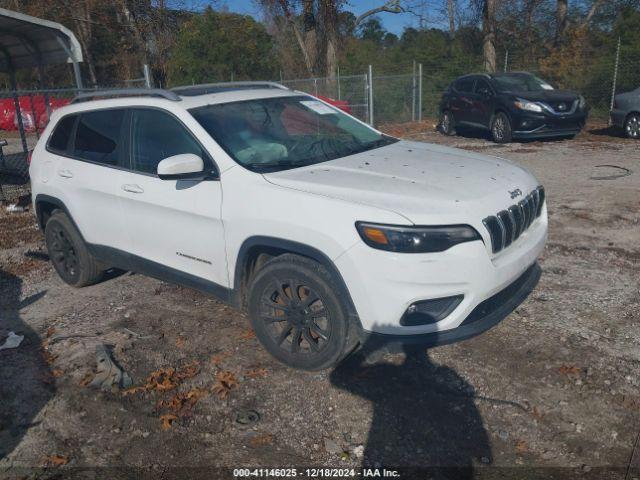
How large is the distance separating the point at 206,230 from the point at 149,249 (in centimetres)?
76

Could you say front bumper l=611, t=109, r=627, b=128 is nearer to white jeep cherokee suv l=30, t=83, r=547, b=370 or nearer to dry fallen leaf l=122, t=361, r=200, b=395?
white jeep cherokee suv l=30, t=83, r=547, b=370

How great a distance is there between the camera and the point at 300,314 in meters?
3.65

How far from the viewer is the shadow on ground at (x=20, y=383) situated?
344cm

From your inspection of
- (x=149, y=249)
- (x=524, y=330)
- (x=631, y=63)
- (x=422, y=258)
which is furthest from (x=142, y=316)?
(x=631, y=63)

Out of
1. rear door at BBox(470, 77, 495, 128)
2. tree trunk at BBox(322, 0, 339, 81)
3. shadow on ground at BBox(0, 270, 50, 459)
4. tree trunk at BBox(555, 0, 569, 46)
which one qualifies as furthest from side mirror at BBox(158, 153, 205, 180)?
tree trunk at BBox(322, 0, 339, 81)

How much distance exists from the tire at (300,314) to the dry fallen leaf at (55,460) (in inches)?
52.8

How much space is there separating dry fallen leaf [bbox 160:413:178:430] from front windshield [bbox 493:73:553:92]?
1216 cm

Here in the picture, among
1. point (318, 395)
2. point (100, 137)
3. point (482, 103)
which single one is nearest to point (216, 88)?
point (100, 137)

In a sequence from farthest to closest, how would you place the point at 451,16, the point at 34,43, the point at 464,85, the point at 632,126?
the point at 451,16 < the point at 464,85 < the point at 632,126 < the point at 34,43

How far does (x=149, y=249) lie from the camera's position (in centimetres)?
450

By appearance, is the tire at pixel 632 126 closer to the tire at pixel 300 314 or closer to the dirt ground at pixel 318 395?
the dirt ground at pixel 318 395

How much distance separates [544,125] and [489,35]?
1035 centimetres

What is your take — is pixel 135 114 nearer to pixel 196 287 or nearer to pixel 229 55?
pixel 196 287

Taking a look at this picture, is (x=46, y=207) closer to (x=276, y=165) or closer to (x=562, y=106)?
(x=276, y=165)
